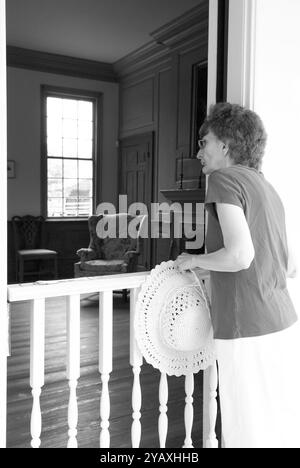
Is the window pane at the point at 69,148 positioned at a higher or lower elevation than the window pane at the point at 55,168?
higher

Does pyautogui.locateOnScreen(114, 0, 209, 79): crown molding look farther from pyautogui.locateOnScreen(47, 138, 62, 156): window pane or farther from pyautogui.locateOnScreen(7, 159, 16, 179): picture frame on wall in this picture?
pyautogui.locateOnScreen(7, 159, 16, 179): picture frame on wall

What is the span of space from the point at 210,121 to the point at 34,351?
41.3 inches

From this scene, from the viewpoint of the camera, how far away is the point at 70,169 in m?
8.38

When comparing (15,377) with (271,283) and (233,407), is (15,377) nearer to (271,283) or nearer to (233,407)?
(233,407)

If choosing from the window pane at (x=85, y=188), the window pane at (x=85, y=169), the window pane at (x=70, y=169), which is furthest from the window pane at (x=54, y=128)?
the window pane at (x=85, y=188)

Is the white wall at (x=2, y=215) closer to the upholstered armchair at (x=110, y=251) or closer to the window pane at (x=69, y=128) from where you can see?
the upholstered armchair at (x=110, y=251)

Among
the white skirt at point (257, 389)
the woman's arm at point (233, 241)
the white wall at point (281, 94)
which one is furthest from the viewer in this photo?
the white wall at point (281, 94)

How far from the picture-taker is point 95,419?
286cm

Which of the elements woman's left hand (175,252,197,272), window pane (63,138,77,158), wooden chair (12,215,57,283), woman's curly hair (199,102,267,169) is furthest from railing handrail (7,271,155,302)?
window pane (63,138,77,158)

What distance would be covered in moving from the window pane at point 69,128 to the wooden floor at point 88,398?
442cm

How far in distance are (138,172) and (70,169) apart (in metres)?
1.29

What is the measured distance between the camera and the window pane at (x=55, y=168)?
8148 millimetres

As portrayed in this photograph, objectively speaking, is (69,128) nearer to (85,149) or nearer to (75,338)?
(85,149)
